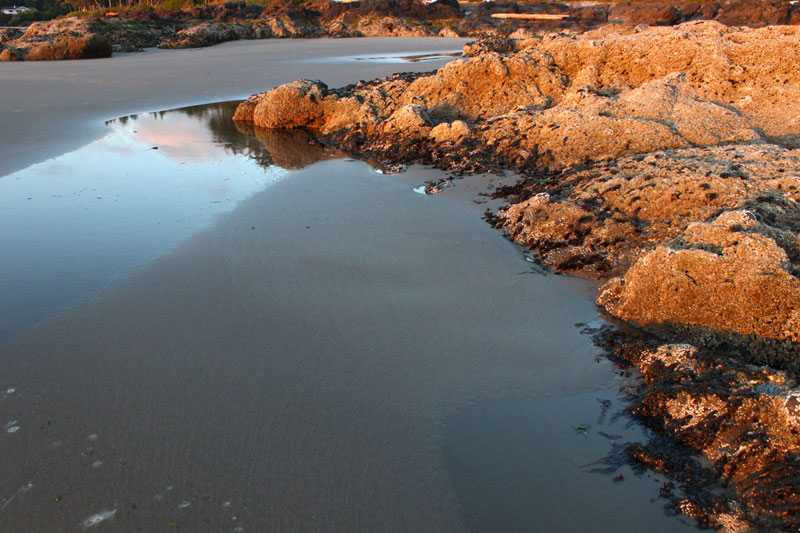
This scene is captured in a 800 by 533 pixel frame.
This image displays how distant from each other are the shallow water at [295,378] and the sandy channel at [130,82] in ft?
11.0

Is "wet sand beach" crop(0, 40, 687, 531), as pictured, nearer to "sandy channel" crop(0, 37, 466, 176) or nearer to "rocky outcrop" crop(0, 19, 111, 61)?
"sandy channel" crop(0, 37, 466, 176)

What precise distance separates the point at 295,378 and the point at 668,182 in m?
3.28

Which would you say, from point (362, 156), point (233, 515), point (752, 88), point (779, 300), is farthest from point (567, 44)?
point (233, 515)

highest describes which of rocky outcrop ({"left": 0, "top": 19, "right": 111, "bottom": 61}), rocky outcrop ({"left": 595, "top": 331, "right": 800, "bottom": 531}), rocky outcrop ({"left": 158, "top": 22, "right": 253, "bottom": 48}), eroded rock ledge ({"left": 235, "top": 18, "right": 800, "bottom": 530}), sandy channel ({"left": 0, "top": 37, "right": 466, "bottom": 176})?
rocky outcrop ({"left": 158, "top": 22, "right": 253, "bottom": 48})

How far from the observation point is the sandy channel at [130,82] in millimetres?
7566

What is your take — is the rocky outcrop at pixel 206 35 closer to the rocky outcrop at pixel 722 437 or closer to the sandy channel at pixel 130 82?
the sandy channel at pixel 130 82

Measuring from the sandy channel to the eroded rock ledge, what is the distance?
2.43 m

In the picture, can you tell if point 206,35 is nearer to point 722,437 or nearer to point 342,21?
point 342,21

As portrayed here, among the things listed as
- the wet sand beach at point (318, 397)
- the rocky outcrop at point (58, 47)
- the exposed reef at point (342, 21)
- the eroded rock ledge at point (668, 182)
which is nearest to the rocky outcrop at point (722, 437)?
the eroded rock ledge at point (668, 182)

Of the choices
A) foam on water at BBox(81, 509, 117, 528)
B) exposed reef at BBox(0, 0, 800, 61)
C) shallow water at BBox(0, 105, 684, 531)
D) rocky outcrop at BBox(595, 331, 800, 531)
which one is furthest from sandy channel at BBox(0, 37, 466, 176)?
rocky outcrop at BBox(595, 331, 800, 531)

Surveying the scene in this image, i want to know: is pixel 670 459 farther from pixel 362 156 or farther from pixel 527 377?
pixel 362 156

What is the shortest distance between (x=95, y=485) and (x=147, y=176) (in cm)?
448

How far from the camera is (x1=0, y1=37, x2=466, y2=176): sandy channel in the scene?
7566 millimetres

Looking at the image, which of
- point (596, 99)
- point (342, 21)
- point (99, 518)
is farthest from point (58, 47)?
point (99, 518)
